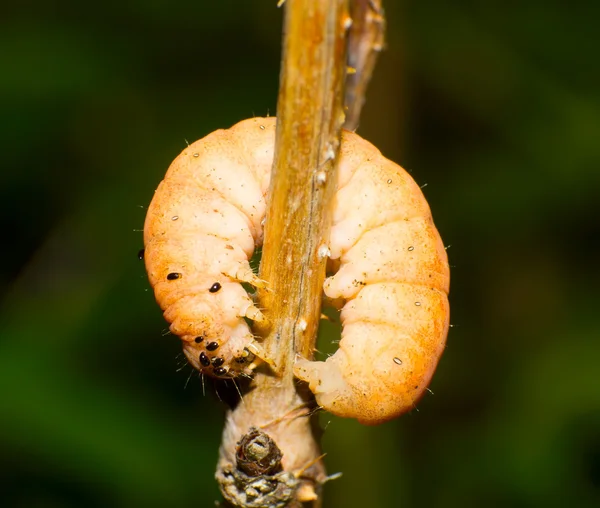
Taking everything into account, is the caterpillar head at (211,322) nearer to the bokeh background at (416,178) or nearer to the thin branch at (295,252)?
the thin branch at (295,252)

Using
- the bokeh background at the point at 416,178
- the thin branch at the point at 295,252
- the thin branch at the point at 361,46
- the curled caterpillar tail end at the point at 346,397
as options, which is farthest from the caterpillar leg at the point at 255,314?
the bokeh background at the point at 416,178

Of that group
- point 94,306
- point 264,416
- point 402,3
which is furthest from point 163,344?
point 402,3

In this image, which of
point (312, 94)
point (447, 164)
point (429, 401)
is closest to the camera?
point (312, 94)

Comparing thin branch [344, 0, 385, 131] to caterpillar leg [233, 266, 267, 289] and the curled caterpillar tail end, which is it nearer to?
caterpillar leg [233, 266, 267, 289]

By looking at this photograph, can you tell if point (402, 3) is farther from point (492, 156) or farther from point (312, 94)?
point (312, 94)

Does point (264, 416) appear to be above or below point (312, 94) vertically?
below

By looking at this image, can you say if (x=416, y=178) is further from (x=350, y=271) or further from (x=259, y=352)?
(x=259, y=352)
